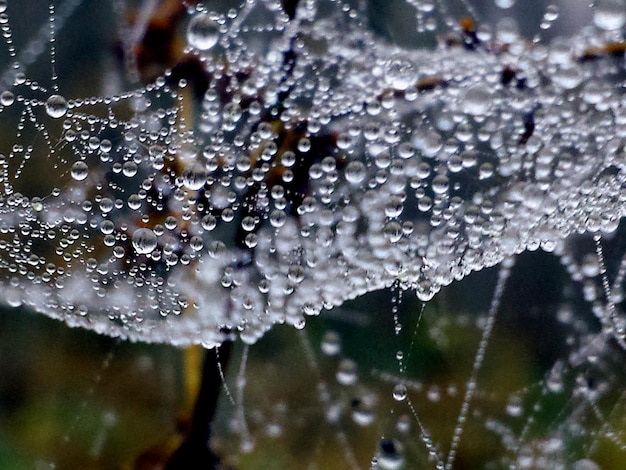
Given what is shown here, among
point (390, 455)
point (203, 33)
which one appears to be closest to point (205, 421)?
point (390, 455)

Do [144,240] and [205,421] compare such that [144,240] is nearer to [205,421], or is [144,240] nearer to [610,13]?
[205,421]

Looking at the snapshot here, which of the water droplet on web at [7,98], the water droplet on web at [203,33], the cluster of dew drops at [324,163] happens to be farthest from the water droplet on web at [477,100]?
the water droplet on web at [7,98]

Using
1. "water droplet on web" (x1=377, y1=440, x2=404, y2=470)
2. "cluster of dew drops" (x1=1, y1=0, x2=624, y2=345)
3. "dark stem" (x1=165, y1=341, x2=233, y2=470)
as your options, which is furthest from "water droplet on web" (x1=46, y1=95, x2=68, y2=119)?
"water droplet on web" (x1=377, y1=440, x2=404, y2=470)

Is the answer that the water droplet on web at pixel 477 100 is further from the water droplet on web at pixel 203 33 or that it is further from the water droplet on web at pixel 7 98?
the water droplet on web at pixel 7 98

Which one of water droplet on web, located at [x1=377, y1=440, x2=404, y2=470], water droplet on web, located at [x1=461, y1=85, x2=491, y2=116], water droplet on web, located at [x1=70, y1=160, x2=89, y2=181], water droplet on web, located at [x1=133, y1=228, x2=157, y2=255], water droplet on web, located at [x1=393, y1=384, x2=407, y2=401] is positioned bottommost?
water droplet on web, located at [x1=377, y1=440, x2=404, y2=470]

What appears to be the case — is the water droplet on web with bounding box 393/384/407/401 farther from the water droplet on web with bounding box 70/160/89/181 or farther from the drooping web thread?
the water droplet on web with bounding box 70/160/89/181

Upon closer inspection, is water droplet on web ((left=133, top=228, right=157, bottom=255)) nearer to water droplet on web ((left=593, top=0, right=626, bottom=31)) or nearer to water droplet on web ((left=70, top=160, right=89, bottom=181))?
water droplet on web ((left=70, top=160, right=89, bottom=181))

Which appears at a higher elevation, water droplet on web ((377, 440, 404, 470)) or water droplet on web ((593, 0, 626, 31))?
water droplet on web ((593, 0, 626, 31))

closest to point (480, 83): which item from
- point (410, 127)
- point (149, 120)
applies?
point (410, 127)
